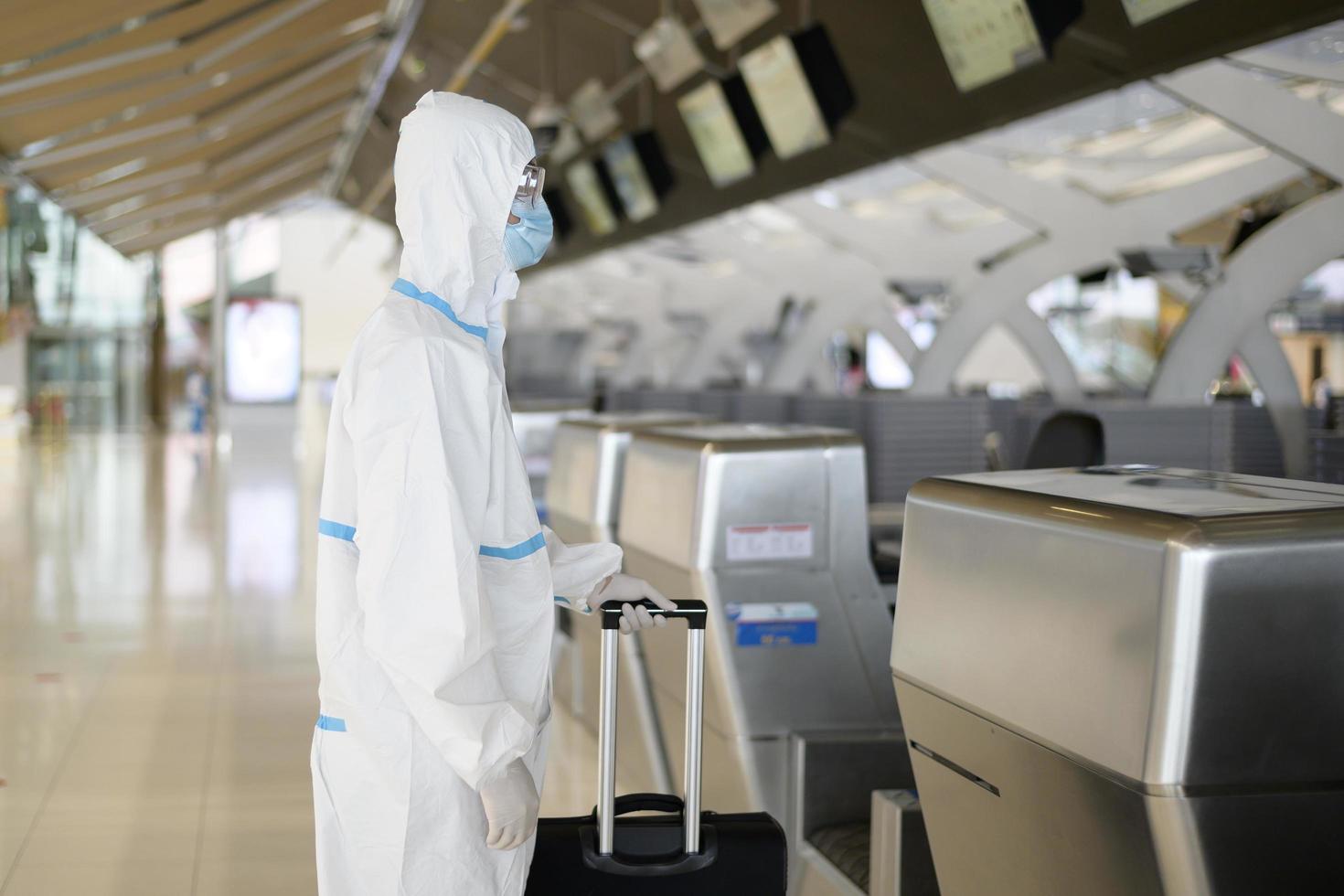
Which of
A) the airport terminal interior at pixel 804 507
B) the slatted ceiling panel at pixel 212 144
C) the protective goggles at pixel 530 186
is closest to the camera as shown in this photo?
the airport terminal interior at pixel 804 507

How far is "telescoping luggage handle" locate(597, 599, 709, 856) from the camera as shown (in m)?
2.27

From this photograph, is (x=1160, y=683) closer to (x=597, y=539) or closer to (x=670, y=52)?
(x=597, y=539)

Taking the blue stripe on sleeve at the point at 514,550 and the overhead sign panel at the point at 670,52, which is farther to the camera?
the overhead sign panel at the point at 670,52

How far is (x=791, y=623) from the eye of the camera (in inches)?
147

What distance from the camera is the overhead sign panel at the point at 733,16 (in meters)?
7.83

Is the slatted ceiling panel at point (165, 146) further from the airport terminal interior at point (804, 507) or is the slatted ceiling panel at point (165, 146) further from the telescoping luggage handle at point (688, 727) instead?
the telescoping luggage handle at point (688, 727)

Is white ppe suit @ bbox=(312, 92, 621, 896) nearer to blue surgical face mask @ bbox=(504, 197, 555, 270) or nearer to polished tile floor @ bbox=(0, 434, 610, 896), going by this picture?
blue surgical face mask @ bbox=(504, 197, 555, 270)

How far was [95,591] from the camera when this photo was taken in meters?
8.50

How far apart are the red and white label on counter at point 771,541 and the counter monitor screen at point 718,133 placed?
20.3 ft

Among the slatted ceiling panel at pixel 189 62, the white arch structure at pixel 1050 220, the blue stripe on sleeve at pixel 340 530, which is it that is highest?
the slatted ceiling panel at pixel 189 62

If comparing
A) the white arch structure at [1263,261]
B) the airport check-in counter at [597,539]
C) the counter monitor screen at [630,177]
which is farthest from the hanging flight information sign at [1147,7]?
the counter monitor screen at [630,177]

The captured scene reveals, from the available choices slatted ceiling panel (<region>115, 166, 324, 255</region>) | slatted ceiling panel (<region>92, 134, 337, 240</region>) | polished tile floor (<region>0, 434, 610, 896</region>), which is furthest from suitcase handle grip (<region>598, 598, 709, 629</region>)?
slatted ceiling panel (<region>115, 166, 324, 255</region>)

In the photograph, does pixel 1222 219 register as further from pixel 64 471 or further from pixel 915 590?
pixel 64 471

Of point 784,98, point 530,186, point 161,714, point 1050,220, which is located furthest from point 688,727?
point 784,98
